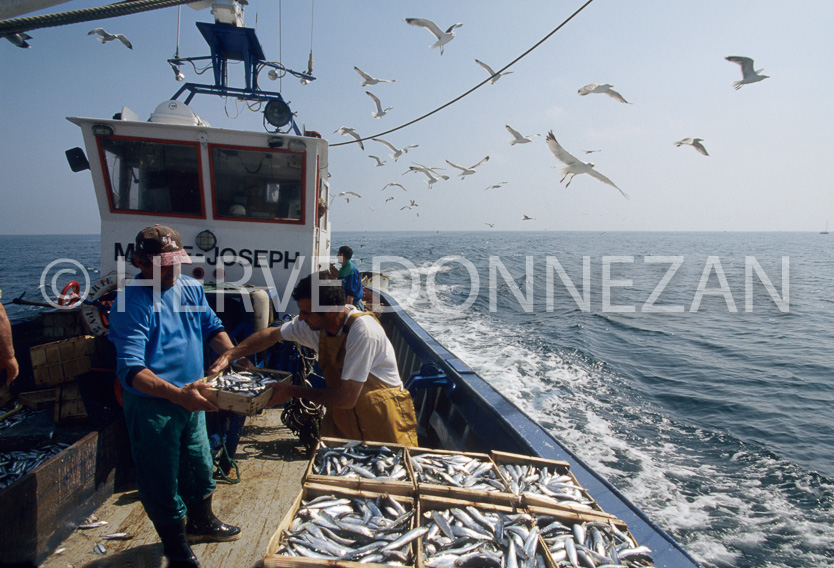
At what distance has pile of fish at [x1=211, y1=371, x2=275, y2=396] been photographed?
2837 mm

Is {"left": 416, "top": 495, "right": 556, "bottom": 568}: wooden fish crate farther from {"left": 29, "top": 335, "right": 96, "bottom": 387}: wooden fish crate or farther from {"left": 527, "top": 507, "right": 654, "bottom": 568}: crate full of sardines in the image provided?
{"left": 29, "top": 335, "right": 96, "bottom": 387}: wooden fish crate

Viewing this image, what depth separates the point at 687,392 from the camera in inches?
366

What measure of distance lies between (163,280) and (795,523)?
23.4ft

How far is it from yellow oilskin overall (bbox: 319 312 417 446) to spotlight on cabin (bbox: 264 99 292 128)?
410 cm

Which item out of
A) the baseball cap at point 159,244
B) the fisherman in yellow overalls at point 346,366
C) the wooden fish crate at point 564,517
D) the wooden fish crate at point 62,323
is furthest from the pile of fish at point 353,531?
the wooden fish crate at point 62,323

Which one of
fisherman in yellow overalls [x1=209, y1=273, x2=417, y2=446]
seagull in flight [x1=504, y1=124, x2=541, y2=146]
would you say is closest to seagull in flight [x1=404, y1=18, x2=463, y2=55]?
seagull in flight [x1=504, y1=124, x2=541, y2=146]

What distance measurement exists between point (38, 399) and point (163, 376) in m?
2.75

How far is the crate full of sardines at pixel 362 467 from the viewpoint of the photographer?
7.47ft

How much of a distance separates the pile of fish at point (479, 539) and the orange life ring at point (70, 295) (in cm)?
516

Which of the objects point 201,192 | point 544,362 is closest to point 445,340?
point 544,362

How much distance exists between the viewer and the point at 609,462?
626 cm

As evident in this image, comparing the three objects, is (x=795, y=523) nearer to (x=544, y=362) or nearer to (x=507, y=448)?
(x=507, y=448)

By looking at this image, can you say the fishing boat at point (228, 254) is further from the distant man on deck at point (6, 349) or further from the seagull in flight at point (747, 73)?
the seagull in flight at point (747, 73)

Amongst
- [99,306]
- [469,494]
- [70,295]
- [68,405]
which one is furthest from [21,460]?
[469,494]
